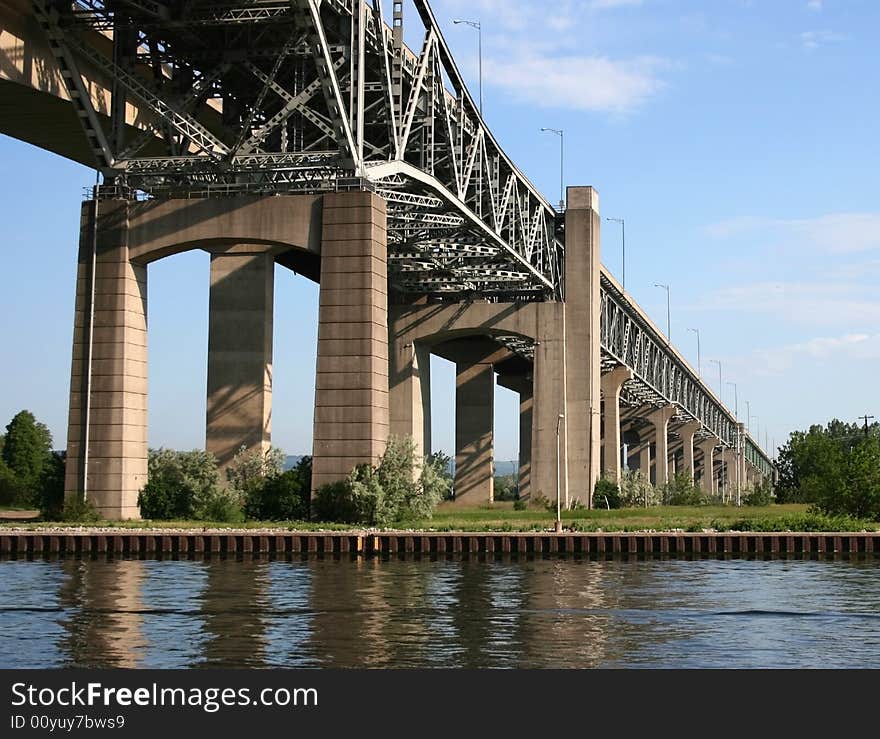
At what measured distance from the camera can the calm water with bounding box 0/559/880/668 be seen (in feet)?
103

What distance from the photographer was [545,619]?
3800cm

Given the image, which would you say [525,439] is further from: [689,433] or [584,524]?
[584,524]

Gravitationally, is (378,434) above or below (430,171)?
below

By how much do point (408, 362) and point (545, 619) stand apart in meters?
62.7

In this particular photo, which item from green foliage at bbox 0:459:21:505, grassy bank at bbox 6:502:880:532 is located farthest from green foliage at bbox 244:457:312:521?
green foliage at bbox 0:459:21:505

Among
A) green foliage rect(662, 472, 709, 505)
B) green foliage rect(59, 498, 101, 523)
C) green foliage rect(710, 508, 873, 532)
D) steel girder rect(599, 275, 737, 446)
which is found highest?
steel girder rect(599, 275, 737, 446)

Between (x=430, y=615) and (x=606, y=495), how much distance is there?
66.5 metres

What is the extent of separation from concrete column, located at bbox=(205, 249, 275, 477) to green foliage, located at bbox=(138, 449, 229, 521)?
7324mm

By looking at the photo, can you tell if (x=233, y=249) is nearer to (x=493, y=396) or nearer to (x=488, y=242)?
(x=488, y=242)

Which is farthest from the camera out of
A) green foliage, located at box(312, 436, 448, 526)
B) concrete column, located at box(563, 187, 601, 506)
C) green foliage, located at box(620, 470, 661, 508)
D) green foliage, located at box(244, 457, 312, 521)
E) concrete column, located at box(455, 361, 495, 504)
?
concrete column, located at box(455, 361, 495, 504)

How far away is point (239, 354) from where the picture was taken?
257 feet

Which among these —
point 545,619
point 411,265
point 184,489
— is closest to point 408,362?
point 411,265

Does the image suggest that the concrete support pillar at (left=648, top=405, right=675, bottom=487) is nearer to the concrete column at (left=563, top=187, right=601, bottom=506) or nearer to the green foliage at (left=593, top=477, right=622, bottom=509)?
the green foliage at (left=593, top=477, right=622, bottom=509)

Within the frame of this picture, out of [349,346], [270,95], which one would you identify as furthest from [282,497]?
[270,95]
